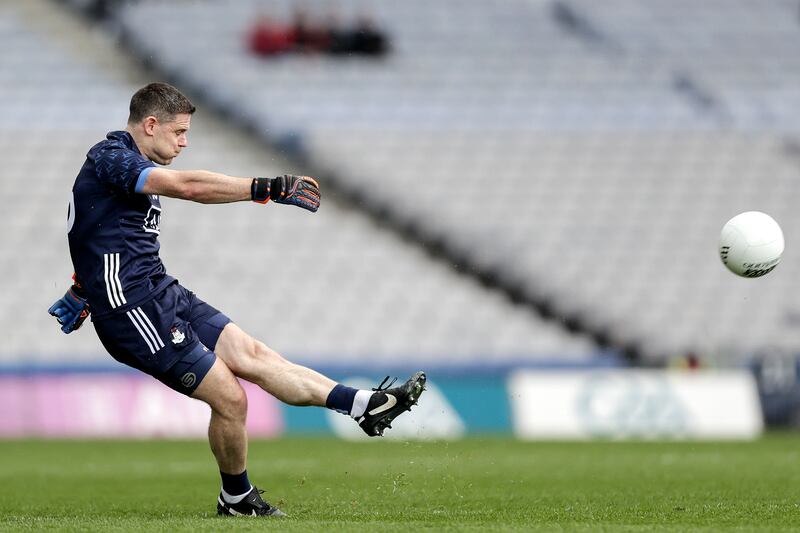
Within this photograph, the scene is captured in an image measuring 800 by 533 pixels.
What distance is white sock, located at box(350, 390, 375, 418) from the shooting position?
6652 mm

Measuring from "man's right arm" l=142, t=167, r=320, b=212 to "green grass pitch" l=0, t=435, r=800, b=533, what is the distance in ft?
5.21

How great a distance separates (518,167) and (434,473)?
428 inches

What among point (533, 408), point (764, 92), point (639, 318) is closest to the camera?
point (533, 408)

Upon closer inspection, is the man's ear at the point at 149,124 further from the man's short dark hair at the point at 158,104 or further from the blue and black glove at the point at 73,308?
the blue and black glove at the point at 73,308

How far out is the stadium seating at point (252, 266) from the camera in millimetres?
18078

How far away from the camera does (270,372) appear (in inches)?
267

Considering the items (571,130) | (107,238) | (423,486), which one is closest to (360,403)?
(107,238)

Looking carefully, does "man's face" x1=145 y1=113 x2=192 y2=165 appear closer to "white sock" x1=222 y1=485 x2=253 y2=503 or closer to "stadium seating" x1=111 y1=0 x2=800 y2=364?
"white sock" x1=222 y1=485 x2=253 y2=503

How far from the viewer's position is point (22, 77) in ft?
69.8

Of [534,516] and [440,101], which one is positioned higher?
[440,101]

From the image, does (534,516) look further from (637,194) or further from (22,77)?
(22,77)

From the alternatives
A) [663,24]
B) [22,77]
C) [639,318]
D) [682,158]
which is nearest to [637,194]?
[682,158]

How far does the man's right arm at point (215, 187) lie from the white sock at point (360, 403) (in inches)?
41.4

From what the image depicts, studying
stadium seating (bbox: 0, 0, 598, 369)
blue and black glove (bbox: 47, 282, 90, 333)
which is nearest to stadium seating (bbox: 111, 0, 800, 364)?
stadium seating (bbox: 0, 0, 598, 369)
